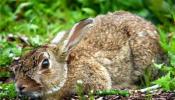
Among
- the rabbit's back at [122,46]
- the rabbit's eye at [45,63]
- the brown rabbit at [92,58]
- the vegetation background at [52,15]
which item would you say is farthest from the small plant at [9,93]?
the vegetation background at [52,15]

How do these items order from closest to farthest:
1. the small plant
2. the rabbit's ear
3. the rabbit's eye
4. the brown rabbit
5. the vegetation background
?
the brown rabbit
the rabbit's eye
the small plant
the rabbit's ear
the vegetation background

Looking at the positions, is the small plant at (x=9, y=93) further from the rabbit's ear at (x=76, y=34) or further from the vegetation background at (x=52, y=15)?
the vegetation background at (x=52, y=15)

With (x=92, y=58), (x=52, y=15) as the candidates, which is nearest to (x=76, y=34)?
(x=92, y=58)

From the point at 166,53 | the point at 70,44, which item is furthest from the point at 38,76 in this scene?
the point at 166,53

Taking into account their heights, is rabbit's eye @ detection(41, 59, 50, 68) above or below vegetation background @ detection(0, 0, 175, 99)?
below

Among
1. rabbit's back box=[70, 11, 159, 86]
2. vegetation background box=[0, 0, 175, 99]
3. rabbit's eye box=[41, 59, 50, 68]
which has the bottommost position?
rabbit's eye box=[41, 59, 50, 68]

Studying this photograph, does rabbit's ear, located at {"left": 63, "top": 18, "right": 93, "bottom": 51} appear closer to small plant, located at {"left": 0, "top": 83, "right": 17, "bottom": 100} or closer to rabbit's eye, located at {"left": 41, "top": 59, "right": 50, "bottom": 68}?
rabbit's eye, located at {"left": 41, "top": 59, "right": 50, "bottom": 68}

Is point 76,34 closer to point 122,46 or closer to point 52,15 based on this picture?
point 122,46

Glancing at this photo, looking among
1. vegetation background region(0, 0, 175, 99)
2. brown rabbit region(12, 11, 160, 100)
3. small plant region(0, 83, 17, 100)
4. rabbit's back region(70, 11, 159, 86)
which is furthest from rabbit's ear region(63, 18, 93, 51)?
vegetation background region(0, 0, 175, 99)

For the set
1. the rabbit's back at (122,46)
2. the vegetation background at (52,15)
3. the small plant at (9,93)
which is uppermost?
the vegetation background at (52,15)
